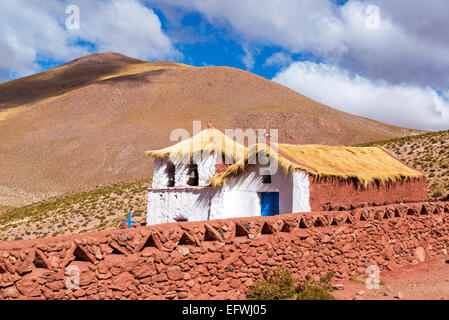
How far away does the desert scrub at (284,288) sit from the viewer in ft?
22.5

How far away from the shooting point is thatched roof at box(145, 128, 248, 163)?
1939 cm

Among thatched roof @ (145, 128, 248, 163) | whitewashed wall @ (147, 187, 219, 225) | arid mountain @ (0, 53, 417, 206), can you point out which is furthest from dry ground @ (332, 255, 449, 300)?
arid mountain @ (0, 53, 417, 206)

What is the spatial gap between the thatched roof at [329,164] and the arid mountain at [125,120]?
149 feet

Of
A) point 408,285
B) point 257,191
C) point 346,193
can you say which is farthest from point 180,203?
point 408,285

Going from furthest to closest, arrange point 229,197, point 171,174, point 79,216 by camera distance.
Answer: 1. point 79,216
2. point 171,174
3. point 229,197

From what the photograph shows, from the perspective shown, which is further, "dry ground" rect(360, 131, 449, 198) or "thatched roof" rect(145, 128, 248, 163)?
"dry ground" rect(360, 131, 449, 198)

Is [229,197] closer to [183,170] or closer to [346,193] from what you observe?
[183,170]

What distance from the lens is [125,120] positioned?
90000mm

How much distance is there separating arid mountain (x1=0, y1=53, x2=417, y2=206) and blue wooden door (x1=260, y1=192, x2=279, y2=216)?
4545cm

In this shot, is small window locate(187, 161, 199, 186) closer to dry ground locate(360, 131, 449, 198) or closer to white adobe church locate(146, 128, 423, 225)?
white adobe church locate(146, 128, 423, 225)

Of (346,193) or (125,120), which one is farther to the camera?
(125,120)

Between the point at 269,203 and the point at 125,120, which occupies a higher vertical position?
the point at 125,120

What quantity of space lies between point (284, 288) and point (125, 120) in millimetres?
86921

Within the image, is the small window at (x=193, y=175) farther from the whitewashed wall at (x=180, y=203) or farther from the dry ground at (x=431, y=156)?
the dry ground at (x=431, y=156)
